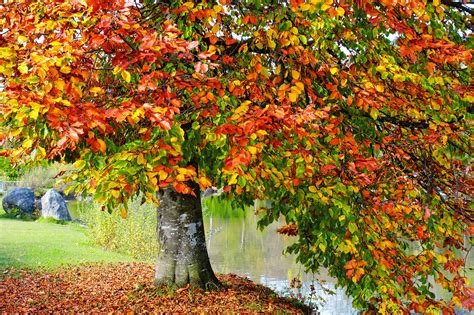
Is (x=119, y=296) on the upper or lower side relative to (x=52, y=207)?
lower

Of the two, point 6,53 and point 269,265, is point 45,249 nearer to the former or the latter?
point 269,265

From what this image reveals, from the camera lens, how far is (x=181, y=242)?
7.79m

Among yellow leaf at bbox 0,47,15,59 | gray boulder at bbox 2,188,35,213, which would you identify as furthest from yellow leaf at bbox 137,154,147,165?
gray boulder at bbox 2,188,35,213

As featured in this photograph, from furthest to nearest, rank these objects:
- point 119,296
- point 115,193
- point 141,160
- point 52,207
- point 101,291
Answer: point 52,207
point 101,291
point 119,296
point 141,160
point 115,193

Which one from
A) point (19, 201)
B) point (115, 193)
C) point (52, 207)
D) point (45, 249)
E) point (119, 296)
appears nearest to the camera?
point (115, 193)

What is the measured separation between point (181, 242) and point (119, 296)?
4.31ft

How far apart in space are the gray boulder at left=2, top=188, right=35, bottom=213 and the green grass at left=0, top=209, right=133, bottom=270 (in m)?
4.09

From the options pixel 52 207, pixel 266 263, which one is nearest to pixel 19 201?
pixel 52 207

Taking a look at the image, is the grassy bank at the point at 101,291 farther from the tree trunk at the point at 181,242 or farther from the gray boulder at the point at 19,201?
the gray boulder at the point at 19,201

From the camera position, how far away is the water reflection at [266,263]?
1150 cm

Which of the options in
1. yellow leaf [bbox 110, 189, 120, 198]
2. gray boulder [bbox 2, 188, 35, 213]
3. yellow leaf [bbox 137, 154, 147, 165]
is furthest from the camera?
gray boulder [bbox 2, 188, 35, 213]

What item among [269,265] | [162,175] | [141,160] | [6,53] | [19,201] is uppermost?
[6,53]

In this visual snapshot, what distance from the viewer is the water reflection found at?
11.5 meters

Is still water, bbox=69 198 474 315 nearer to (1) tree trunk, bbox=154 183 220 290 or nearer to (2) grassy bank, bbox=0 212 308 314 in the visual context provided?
(1) tree trunk, bbox=154 183 220 290
